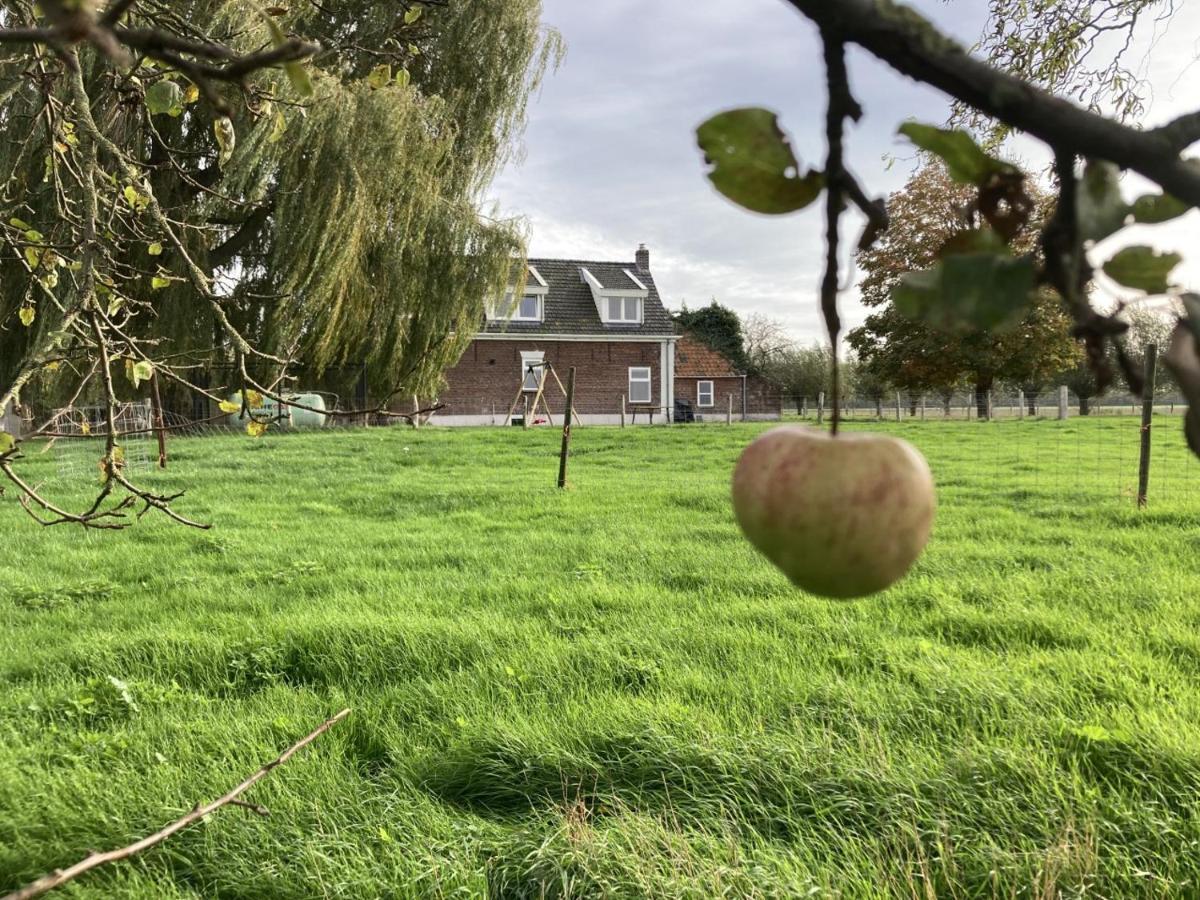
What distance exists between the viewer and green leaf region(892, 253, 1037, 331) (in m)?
0.40

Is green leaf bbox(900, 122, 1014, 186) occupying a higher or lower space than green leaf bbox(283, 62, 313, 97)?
lower

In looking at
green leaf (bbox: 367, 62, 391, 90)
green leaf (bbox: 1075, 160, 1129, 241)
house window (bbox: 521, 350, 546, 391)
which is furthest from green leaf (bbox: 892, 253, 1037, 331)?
house window (bbox: 521, 350, 546, 391)

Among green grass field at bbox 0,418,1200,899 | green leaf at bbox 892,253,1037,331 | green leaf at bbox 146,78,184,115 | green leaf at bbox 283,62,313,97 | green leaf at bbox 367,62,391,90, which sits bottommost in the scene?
green grass field at bbox 0,418,1200,899

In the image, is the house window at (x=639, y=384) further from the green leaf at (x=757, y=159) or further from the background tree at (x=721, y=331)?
the green leaf at (x=757, y=159)

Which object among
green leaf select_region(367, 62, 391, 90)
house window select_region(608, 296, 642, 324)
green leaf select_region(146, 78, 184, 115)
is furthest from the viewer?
house window select_region(608, 296, 642, 324)

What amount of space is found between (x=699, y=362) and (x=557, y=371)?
8.98 metres

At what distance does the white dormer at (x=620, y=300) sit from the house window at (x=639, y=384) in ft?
5.14

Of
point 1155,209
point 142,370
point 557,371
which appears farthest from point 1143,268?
point 557,371

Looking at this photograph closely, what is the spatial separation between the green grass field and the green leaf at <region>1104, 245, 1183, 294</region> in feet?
6.39

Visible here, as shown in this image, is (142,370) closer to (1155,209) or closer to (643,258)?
(1155,209)

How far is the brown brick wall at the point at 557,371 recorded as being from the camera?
24281mm

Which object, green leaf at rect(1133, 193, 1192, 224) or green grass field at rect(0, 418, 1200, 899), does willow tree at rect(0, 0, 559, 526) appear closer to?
green grass field at rect(0, 418, 1200, 899)

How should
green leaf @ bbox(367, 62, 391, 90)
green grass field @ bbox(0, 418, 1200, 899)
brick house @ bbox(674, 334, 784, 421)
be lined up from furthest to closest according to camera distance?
brick house @ bbox(674, 334, 784, 421) → green grass field @ bbox(0, 418, 1200, 899) → green leaf @ bbox(367, 62, 391, 90)

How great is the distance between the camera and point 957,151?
0.45m
